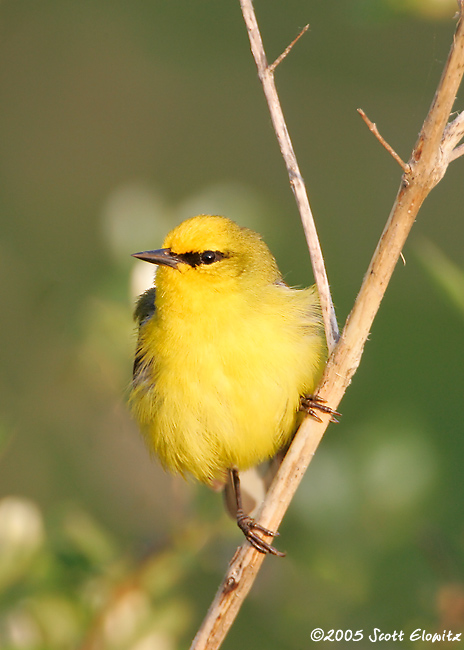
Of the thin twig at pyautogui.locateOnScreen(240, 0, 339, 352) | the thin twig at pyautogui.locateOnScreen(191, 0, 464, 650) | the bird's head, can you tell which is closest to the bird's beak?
the bird's head

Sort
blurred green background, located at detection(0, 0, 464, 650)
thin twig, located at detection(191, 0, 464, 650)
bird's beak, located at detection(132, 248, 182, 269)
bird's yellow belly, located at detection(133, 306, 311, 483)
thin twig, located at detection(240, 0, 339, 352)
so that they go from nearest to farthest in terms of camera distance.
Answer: thin twig, located at detection(191, 0, 464, 650) < blurred green background, located at detection(0, 0, 464, 650) < thin twig, located at detection(240, 0, 339, 352) < bird's yellow belly, located at detection(133, 306, 311, 483) < bird's beak, located at detection(132, 248, 182, 269)

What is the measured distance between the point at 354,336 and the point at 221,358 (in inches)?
24.7

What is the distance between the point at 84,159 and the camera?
24.1ft

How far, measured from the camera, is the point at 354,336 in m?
2.47

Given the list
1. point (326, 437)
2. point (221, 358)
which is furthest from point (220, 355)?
point (326, 437)

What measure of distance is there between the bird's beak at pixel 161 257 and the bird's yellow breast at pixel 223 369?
0.04 m

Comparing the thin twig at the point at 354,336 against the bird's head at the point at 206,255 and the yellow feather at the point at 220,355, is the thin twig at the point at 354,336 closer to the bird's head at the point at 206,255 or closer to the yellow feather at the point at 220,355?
the yellow feather at the point at 220,355

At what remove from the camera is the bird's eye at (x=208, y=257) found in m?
3.12

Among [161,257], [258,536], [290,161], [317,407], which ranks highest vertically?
[290,161]

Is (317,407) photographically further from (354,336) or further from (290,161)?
(290,161)

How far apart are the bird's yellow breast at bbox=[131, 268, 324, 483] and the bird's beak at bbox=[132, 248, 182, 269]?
45mm

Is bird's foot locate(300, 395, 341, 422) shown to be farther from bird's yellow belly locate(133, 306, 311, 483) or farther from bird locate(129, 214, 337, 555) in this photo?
bird's yellow belly locate(133, 306, 311, 483)

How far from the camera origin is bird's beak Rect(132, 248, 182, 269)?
305 centimetres

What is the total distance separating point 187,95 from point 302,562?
5.88 m
